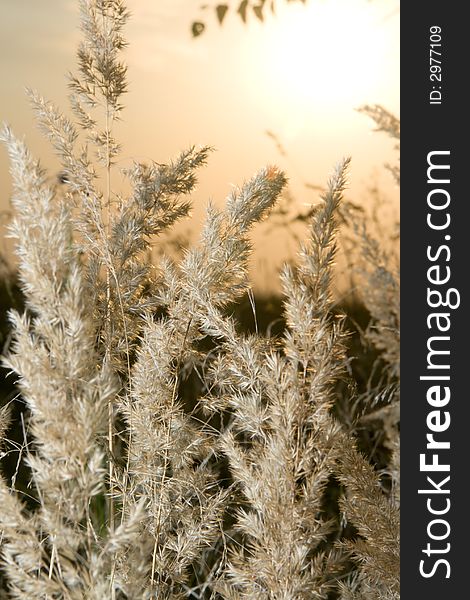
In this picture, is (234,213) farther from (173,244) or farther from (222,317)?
(173,244)

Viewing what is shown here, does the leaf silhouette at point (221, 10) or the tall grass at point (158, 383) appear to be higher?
the leaf silhouette at point (221, 10)

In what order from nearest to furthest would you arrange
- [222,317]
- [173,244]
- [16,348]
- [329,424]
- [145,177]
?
[16,348], [329,424], [222,317], [145,177], [173,244]

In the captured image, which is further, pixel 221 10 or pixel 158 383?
pixel 221 10

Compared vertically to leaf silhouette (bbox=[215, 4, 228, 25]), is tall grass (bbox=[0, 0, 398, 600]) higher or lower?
lower

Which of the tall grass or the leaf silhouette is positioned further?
the leaf silhouette

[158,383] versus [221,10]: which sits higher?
[221,10]

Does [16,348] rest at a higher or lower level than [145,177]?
lower

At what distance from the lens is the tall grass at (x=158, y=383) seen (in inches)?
34.8

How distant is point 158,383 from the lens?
1.13m

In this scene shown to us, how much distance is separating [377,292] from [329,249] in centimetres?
8

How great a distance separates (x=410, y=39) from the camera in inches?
50.6

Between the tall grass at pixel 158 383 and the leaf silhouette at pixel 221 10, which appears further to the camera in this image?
the leaf silhouette at pixel 221 10

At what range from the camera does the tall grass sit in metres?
0.88

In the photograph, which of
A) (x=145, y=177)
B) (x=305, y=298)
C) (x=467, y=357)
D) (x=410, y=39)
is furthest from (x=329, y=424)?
(x=410, y=39)
